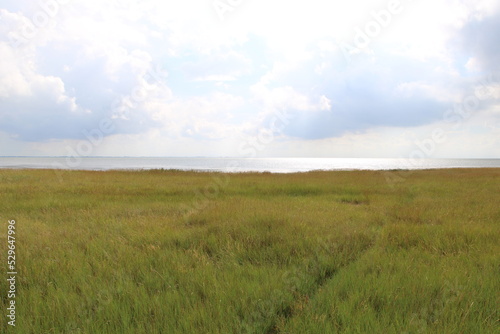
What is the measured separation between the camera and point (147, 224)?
716 centimetres

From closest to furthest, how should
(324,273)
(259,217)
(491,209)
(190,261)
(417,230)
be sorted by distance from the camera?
(324,273), (190,261), (417,230), (259,217), (491,209)

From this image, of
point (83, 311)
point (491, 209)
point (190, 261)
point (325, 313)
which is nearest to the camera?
point (325, 313)

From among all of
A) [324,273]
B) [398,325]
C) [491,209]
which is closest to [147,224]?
[324,273]

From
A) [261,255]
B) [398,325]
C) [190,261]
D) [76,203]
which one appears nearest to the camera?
[398,325]

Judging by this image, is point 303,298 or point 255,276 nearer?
point 303,298

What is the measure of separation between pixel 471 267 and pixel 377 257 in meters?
1.38

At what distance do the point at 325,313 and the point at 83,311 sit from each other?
2.87 meters

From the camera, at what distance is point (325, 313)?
3.00 metres

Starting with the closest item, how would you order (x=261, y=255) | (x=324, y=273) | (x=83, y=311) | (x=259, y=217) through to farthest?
(x=83, y=311), (x=324, y=273), (x=261, y=255), (x=259, y=217)

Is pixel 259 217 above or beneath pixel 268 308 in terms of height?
above

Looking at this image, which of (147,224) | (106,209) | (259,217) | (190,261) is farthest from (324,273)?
(106,209)

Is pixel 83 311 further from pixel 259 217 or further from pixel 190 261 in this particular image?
pixel 259 217

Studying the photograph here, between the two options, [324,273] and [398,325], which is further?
[324,273]

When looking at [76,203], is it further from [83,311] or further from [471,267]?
[471,267]
